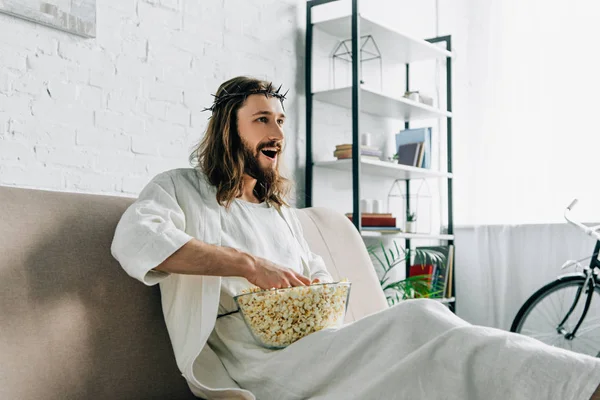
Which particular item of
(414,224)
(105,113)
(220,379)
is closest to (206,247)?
(220,379)

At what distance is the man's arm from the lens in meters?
1.55

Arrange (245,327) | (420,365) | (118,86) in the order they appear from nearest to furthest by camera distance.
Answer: (420,365), (245,327), (118,86)

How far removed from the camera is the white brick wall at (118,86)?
2047 mm

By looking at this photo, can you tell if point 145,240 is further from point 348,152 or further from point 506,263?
point 506,263

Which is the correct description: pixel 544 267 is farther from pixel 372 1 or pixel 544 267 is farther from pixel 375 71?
pixel 372 1

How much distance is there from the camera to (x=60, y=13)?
6.95 ft

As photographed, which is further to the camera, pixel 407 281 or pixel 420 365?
pixel 407 281

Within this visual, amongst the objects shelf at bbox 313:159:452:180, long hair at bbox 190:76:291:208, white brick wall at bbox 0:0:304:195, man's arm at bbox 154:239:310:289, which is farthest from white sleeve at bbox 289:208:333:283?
shelf at bbox 313:159:452:180

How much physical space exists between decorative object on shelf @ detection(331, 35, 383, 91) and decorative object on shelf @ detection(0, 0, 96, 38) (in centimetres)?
152

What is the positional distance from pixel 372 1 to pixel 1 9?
2.30 metres

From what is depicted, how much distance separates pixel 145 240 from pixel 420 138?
241cm

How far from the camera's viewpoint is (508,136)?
3.85 metres

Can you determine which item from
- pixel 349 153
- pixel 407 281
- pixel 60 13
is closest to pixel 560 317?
pixel 407 281

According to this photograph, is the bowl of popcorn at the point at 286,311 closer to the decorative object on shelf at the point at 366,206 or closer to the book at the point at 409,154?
the decorative object on shelf at the point at 366,206
